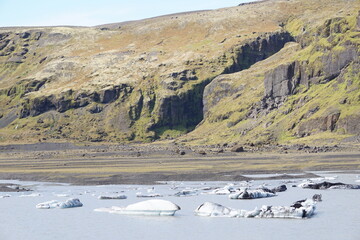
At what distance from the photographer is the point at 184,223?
4178 centimetres

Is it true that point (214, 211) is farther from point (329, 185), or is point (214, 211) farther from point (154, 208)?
point (329, 185)

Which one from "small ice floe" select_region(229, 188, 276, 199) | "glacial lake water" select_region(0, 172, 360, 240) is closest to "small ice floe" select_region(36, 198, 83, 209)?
"glacial lake water" select_region(0, 172, 360, 240)

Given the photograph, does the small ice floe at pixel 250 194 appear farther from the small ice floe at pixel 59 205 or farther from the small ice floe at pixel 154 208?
the small ice floe at pixel 59 205

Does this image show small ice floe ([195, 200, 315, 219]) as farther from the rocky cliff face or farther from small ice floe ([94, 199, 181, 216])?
the rocky cliff face

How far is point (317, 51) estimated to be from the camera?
17825 cm

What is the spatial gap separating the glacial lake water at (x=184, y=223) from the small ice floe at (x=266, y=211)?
68 cm

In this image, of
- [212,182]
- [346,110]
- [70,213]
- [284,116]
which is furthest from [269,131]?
[70,213]

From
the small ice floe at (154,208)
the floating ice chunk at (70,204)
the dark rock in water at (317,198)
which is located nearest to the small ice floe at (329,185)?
the dark rock in water at (317,198)

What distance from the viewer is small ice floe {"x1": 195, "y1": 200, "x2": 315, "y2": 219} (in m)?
42.3

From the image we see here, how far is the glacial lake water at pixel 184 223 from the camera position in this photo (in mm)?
37656

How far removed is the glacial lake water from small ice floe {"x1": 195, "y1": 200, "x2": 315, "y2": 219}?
2.22ft

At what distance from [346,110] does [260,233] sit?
115 m

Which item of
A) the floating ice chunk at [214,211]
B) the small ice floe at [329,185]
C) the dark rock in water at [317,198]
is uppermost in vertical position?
the floating ice chunk at [214,211]

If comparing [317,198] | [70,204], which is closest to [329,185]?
[317,198]
